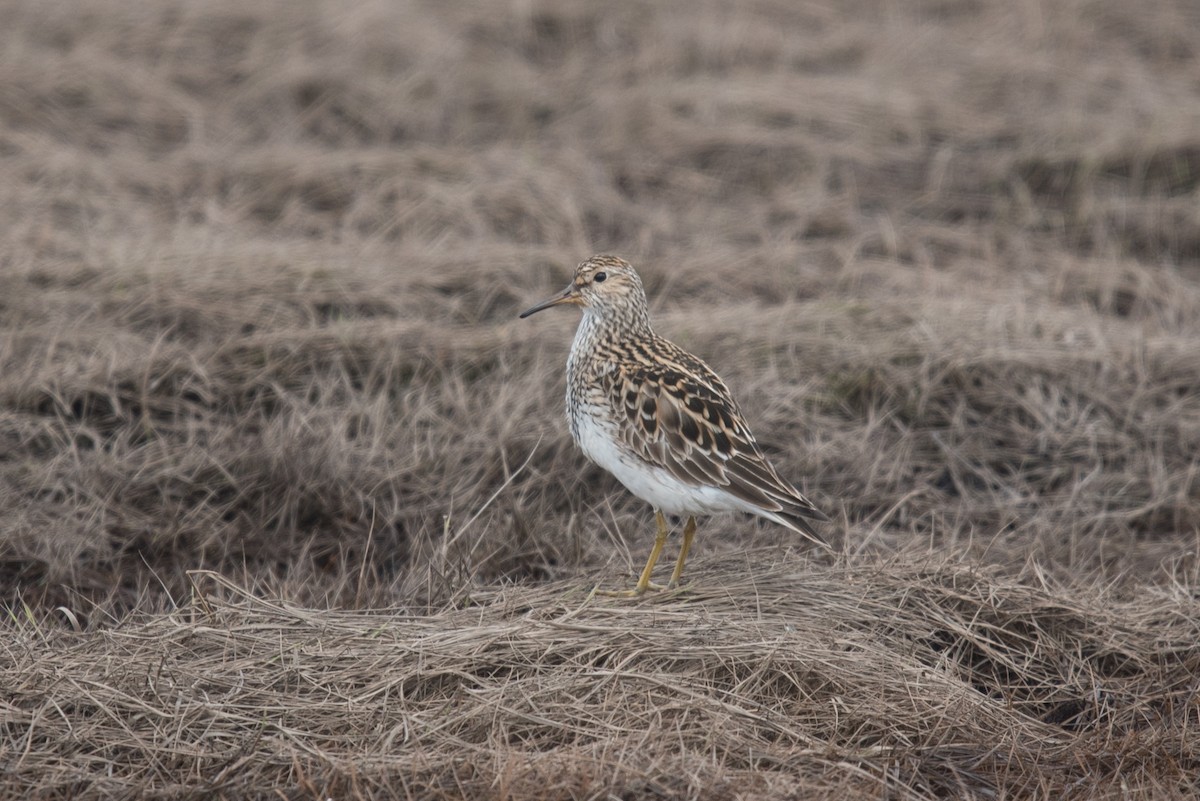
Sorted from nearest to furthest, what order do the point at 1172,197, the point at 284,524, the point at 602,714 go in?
the point at 602,714 < the point at 284,524 < the point at 1172,197

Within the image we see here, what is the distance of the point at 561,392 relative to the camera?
712 centimetres

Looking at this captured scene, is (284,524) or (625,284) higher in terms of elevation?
(625,284)

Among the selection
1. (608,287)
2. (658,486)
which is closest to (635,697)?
(658,486)

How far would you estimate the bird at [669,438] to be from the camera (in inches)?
206

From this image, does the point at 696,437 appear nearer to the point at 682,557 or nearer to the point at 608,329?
the point at 682,557

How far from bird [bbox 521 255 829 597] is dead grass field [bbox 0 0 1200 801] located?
34 centimetres

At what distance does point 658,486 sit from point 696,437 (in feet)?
0.73

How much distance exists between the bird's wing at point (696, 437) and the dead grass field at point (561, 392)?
39 cm

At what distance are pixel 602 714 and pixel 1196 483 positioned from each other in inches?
136

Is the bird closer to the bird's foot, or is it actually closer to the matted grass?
the bird's foot

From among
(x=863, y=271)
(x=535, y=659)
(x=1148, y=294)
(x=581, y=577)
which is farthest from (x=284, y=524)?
(x=1148, y=294)

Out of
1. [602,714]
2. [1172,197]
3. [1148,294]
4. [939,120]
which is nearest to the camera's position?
[602,714]

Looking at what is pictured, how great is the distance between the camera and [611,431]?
5.41m

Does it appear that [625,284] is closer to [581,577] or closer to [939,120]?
[581,577]
